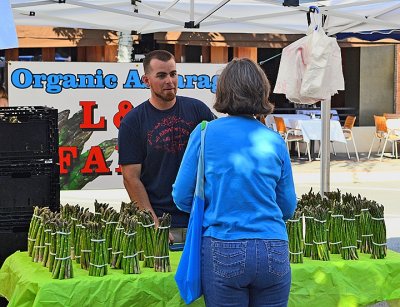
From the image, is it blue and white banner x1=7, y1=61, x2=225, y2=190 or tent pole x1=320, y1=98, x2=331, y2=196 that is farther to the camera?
blue and white banner x1=7, y1=61, x2=225, y2=190

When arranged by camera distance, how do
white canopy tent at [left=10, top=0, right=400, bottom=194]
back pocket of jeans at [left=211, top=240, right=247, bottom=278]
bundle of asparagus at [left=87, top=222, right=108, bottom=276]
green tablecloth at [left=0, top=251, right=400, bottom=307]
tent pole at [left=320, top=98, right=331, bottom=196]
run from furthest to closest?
tent pole at [left=320, top=98, right=331, bottom=196]
white canopy tent at [left=10, top=0, right=400, bottom=194]
bundle of asparagus at [left=87, top=222, right=108, bottom=276]
green tablecloth at [left=0, top=251, right=400, bottom=307]
back pocket of jeans at [left=211, top=240, right=247, bottom=278]

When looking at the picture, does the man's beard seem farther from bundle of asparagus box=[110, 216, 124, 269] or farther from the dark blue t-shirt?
bundle of asparagus box=[110, 216, 124, 269]

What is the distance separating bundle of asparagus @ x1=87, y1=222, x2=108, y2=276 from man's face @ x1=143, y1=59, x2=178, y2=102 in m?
0.86

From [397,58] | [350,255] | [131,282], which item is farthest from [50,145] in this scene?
[397,58]

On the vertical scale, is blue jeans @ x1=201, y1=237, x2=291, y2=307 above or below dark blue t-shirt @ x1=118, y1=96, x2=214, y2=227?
below

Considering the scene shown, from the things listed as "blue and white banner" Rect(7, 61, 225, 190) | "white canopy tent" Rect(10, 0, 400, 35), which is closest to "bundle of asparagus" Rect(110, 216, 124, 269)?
"white canopy tent" Rect(10, 0, 400, 35)

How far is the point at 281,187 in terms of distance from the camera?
372 cm

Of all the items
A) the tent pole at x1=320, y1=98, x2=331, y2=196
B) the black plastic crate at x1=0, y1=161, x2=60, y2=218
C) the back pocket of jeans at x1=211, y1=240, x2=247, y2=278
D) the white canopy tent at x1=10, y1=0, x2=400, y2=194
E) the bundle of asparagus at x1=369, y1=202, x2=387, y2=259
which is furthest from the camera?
the tent pole at x1=320, y1=98, x2=331, y2=196

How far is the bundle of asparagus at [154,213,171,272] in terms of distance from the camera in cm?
428

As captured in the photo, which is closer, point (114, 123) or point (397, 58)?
point (114, 123)

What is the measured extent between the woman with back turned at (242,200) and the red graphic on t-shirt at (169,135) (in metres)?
1.04

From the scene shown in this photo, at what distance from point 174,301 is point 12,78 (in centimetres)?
449

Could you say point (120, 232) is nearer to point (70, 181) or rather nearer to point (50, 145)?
point (50, 145)

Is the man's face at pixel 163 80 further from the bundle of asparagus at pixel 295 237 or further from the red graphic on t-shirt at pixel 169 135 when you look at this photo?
the bundle of asparagus at pixel 295 237
